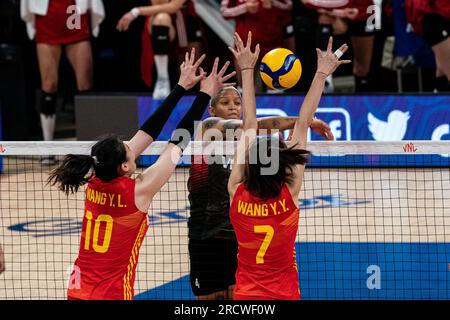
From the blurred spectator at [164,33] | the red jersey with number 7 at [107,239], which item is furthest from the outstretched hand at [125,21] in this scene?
the red jersey with number 7 at [107,239]

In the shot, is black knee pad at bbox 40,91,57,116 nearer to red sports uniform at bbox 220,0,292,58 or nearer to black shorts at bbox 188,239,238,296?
red sports uniform at bbox 220,0,292,58

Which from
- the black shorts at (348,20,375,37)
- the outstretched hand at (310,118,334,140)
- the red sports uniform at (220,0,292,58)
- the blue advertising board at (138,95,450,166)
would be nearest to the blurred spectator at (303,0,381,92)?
the black shorts at (348,20,375,37)

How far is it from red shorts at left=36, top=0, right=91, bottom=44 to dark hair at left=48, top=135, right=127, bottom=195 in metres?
7.45

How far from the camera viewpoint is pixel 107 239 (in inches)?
244

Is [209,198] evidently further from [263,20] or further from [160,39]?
[160,39]

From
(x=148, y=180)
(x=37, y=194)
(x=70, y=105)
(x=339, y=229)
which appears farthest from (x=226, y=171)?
(x=70, y=105)

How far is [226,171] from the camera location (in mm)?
7414

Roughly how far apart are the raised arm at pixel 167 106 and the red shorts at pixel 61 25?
7.14 metres

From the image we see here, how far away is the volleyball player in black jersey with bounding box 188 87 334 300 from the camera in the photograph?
7.26 m

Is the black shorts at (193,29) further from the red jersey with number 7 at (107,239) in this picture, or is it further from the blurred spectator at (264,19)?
the red jersey with number 7 at (107,239)

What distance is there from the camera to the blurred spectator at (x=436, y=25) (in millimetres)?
12734

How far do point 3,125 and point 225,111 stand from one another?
8128 millimetres

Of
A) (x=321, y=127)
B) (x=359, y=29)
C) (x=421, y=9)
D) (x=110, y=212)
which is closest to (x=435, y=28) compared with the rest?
(x=421, y=9)

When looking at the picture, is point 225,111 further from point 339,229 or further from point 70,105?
point 70,105
